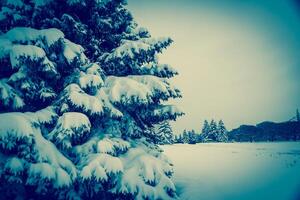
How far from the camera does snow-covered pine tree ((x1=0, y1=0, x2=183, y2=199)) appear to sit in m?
5.62

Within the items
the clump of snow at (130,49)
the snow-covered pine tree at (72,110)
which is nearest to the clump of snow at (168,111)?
the snow-covered pine tree at (72,110)

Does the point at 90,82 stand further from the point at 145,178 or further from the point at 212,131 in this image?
the point at 212,131

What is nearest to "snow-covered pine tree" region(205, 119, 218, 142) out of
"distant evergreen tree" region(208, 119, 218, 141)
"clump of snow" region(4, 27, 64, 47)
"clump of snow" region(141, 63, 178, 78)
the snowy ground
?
"distant evergreen tree" region(208, 119, 218, 141)

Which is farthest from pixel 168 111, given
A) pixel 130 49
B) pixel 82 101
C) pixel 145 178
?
pixel 82 101

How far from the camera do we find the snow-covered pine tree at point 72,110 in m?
5.62

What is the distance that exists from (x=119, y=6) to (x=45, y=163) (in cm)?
698

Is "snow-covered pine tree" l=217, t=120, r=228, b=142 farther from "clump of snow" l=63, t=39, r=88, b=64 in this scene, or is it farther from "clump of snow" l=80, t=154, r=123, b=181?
"clump of snow" l=80, t=154, r=123, b=181

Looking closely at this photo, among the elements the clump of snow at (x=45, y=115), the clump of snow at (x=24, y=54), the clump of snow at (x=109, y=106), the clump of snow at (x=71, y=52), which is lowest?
the clump of snow at (x=45, y=115)

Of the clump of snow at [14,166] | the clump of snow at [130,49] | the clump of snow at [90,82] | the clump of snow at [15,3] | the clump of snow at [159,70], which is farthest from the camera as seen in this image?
the clump of snow at [159,70]

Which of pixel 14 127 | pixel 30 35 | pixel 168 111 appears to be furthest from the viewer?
pixel 168 111

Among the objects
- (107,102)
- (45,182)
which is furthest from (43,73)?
(45,182)

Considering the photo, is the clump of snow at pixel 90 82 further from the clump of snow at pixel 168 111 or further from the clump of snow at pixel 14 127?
the clump of snow at pixel 168 111

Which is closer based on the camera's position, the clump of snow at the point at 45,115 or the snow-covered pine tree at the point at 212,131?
the clump of snow at the point at 45,115

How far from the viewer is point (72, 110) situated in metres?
6.94
